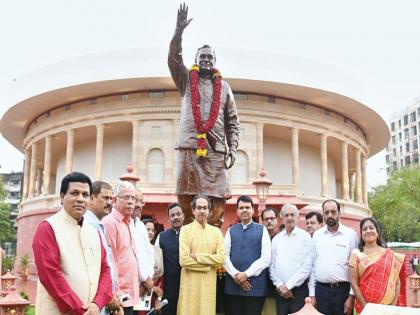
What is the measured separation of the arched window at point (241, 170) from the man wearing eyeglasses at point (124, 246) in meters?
21.5

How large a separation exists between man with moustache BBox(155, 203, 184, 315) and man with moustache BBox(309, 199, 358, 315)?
58.0 inches

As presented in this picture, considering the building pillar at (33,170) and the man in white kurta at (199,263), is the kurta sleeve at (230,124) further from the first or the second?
the building pillar at (33,170)

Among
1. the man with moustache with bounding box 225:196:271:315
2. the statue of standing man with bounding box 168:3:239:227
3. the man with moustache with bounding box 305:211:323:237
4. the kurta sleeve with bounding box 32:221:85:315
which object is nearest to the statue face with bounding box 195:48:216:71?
the statue of standing man with bounding box 168:3:239:227

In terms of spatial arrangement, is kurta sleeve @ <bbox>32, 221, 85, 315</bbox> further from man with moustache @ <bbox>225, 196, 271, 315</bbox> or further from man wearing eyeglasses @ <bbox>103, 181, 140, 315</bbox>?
man with moustache @ <bbox>225, 196, 271, 315</bbox>

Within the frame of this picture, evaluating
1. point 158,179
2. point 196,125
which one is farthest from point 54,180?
point 196,125

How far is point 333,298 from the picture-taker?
522 cm

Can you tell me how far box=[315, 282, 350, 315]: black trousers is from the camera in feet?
17.1

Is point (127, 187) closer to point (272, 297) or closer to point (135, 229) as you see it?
point (135, 229)

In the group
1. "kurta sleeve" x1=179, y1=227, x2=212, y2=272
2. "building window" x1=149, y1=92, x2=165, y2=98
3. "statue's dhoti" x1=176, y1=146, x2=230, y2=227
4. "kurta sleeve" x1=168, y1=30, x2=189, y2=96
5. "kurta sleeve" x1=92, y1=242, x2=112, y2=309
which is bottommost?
"kurta sleeve" x1=92, y1=242, x2=112, y2=309

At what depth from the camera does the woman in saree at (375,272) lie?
4684 millimetres

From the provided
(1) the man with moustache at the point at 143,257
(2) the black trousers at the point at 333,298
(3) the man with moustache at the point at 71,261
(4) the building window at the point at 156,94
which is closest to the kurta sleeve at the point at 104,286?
(3) the man with moustache at the point at 71,261

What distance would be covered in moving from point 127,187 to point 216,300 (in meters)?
1.75

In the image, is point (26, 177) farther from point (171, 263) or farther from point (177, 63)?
point (171, 263)

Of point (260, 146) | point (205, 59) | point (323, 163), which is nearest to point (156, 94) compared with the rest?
point (260, 146)
